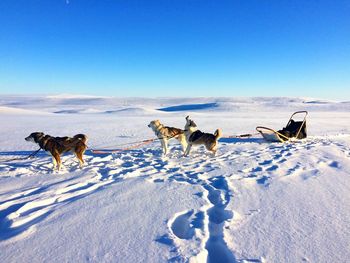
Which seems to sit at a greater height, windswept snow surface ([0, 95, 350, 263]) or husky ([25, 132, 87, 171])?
husky ([25, 132, 87, 171])

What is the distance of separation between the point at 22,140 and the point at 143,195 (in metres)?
8.38

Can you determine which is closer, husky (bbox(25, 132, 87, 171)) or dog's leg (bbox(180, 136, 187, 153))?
husky (bbox(25, 132, 87, 171))

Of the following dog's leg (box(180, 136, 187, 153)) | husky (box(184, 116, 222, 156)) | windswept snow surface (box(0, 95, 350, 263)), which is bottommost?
windswept snow surface (box(0, 95, 350, 263))

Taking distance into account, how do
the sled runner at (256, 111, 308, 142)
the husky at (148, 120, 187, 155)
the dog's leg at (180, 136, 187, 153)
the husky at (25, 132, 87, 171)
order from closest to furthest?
1. the husky at (25, 132, 87, 171)
2. the husky at (148, 120, 187, 155)
3. the dog's leg at (180, 136, 187, 153)
4. the sled runner at (256, 111, 308, 142)

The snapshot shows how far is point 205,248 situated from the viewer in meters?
2.98

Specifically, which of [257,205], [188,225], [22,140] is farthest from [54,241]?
[22,140]

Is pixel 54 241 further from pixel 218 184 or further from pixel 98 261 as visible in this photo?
pixel 218 184

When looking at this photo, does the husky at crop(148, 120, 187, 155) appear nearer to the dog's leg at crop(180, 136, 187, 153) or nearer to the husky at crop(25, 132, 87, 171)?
the dog's leg at crop(180, 136, 187, 153)

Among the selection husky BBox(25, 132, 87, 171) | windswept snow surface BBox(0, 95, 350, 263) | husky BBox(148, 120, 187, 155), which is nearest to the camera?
windswept snow surface BBox(0, 95, 350, 263)

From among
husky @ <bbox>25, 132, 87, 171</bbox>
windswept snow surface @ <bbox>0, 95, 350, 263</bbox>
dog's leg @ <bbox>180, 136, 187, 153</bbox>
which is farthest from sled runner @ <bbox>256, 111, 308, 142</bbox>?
husky @ <bbox>25, 132, 87, 171</bbox>

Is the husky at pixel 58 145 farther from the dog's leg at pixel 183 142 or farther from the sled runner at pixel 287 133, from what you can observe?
the sled runner at pixel 287 133

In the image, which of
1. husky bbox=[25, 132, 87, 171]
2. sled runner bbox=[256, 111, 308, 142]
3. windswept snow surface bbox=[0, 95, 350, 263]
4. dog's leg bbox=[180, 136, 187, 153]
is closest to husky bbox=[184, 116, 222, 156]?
dog's leg bbox=[180, 136, 187, 153]

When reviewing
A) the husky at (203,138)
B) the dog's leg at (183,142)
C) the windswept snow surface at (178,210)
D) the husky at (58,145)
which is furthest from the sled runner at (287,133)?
the husky at (58,145)

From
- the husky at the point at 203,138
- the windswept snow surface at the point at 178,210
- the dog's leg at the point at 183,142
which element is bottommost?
the windswept snow surface at the point at 178,210
